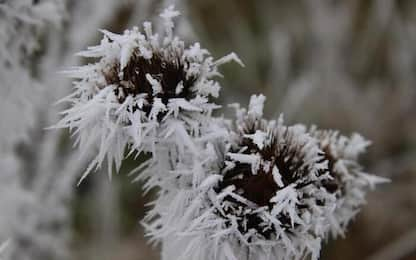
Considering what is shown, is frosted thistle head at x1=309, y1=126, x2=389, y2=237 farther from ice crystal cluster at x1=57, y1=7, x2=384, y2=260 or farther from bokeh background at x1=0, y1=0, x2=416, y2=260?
bokeh background at x1=0, y1=0, x2=416, y2=260

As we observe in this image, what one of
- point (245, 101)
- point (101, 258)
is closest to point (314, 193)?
point (101, 258)

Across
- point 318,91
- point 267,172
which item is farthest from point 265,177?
point 318,91

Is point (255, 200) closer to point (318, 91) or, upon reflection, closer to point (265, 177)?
point (265, 177)

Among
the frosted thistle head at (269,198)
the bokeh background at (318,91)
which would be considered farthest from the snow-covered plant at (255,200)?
the bokeh background at (318,91)

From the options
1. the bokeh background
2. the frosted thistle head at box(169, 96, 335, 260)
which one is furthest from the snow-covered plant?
the bokeh background

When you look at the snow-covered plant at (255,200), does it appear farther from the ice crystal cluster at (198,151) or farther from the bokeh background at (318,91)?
the bokeh background at (318,91)
